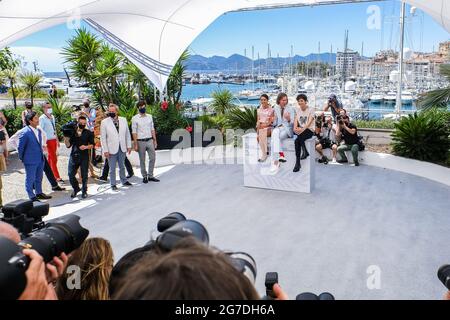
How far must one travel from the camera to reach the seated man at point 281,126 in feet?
27.0

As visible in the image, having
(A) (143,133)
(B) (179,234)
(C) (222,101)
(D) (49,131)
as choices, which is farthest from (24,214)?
(C) (222,101)

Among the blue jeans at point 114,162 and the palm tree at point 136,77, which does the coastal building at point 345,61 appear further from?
the blue jeans at point 114,162

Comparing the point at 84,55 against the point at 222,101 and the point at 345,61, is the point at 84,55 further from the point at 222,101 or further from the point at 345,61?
the point at 345,61

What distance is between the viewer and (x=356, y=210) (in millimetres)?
7008

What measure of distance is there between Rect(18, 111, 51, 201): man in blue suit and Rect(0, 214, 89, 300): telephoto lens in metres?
5.85

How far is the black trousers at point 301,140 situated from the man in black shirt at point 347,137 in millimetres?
1824

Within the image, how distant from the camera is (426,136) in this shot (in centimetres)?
927

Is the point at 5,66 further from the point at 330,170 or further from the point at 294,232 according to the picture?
the point at 294,232

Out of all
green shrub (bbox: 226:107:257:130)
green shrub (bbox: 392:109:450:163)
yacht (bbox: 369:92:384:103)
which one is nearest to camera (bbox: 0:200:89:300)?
green shrub (bbox: 392:109:450:163)

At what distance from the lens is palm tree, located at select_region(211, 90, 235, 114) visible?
13.8 meters

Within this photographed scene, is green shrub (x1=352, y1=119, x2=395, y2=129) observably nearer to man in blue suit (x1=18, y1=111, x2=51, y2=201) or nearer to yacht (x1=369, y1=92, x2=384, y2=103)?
man in blue suit (x1=18, y1=111, x2=51, y2=201)

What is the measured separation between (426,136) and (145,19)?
750cm

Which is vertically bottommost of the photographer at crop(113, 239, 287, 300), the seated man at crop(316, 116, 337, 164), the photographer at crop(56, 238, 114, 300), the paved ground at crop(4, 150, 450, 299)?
the paved ground at crop(4, 150, 450, 299)
